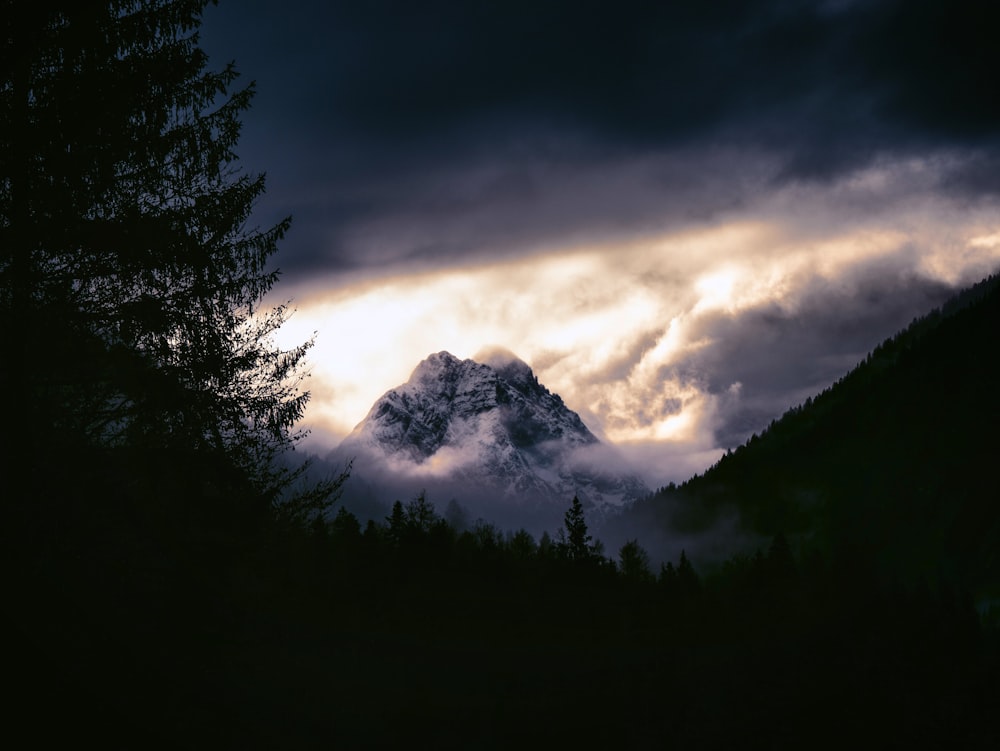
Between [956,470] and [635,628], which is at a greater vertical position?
[956,470]

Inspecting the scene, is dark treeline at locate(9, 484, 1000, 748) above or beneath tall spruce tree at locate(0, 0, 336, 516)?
beneath

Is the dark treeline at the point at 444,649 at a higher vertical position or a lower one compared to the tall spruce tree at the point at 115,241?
lower

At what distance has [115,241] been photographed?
419 inches

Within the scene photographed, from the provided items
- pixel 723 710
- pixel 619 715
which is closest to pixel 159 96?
pixel 619 715

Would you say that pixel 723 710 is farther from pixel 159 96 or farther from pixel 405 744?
pixel 159 96

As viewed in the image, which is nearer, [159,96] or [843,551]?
[159,96]

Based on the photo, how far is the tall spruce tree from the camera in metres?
9.94

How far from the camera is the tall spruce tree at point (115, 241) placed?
9.94 meters

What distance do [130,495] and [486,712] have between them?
10.6m

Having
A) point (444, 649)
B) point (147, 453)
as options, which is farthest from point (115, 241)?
point (444, 649)

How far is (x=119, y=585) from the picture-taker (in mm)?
9422

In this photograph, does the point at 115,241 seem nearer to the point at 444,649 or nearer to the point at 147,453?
the point at 147,453

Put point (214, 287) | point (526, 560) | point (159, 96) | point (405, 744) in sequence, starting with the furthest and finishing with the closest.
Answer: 1. point (526, 560)
2. point (405, 744)
3. point (214, 287)
4. point (159, 96)

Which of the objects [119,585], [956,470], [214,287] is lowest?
[119,585]
